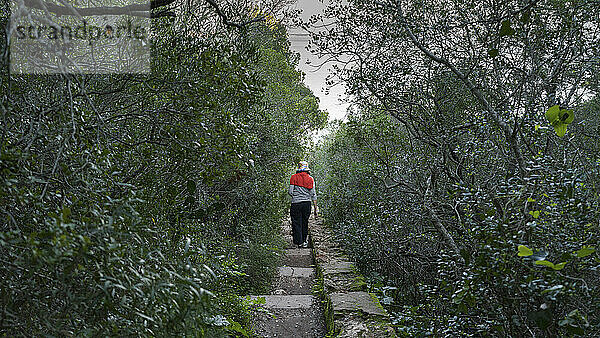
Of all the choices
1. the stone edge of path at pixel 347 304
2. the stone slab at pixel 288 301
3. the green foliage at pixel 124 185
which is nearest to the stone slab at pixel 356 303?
the stone edge of path at pixel 347 304

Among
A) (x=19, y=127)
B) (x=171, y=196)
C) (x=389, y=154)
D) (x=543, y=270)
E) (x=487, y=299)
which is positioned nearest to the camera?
(x=19, y=127)

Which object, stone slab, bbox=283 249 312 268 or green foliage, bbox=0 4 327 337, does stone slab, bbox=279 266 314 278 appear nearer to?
stone slab, bbox=283 249 312 268

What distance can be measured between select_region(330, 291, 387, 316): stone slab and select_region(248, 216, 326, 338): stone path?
1.29 ft

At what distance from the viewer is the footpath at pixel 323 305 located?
4055mm

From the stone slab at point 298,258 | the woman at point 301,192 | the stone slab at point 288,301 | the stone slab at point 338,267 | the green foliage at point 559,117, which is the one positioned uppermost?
the green foliage at point 559,117

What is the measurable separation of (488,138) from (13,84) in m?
3.17

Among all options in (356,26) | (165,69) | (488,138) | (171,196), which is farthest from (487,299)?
(356,26)

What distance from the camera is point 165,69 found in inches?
106

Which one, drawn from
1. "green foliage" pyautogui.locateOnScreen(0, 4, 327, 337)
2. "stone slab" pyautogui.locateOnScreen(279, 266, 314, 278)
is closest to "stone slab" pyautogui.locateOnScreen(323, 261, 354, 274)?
"stone slab" pyautogui.locateOnScreen(279, 266, 314, 278)

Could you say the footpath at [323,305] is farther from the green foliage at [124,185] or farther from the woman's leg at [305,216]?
the woman's leg at [305,216]

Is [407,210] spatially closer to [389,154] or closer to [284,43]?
[389,154]

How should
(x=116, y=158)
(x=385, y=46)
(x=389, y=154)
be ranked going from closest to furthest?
1. (x=116, y=158)
2. (x=385, y=46)
3. (x=389, y=154)

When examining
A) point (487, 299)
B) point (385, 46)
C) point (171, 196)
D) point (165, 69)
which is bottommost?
point (487, 299)

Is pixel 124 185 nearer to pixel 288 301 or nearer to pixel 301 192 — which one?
pixel 288 301
